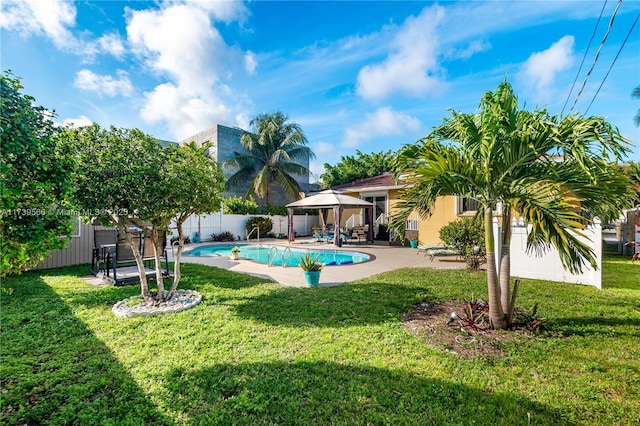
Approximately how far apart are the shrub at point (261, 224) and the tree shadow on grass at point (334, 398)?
17615mm

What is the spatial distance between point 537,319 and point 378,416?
3.64 metres

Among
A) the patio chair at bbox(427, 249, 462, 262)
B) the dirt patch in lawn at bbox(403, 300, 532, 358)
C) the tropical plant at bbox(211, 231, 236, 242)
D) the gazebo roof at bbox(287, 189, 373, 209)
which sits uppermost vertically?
the gazebo roof at bbox(287, 189, 373, 209)

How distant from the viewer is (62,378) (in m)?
3.33

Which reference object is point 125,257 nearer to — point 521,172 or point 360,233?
point 521,172

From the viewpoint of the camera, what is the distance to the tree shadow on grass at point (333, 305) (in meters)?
5.09

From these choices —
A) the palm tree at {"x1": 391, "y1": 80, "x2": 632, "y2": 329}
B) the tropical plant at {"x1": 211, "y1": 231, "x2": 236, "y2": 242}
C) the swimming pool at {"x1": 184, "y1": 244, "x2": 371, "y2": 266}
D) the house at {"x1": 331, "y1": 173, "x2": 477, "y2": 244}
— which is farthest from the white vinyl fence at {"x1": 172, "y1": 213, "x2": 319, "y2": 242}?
the palm tree at {"x1": 391, "y1": 80, "x2": 632, "y2": 329}

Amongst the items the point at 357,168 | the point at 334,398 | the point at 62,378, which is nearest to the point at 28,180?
the point at 62,378

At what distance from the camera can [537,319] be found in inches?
187

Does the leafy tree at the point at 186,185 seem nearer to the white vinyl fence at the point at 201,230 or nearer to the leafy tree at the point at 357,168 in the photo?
the white vinyl fence at the point at 201,230

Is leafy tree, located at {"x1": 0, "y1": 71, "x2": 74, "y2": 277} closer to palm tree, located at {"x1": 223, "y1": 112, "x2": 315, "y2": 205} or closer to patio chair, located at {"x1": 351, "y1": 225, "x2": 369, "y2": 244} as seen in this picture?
patio chair, located at {"x1": 351, "y1": 225, "x2": 369, "y2": 244}

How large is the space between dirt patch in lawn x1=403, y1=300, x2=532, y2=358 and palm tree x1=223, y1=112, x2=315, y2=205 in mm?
20307

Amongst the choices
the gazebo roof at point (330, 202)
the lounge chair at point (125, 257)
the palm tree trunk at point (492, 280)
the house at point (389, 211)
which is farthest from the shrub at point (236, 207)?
the palm tree trunk at point (492, 280)

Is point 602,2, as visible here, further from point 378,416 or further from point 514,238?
point 378,416

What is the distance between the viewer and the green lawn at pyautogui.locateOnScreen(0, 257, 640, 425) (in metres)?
2.78
